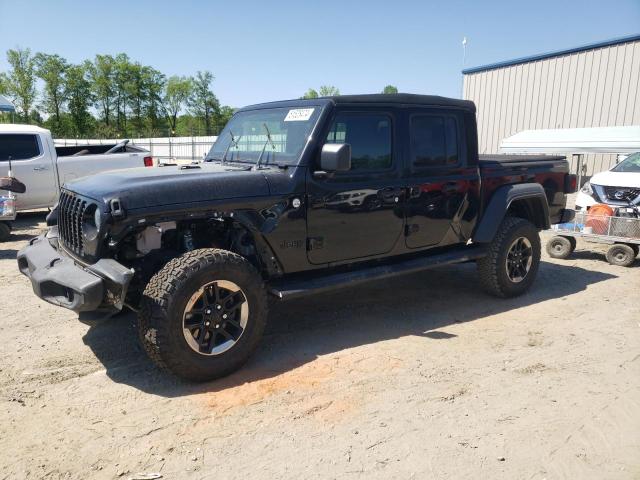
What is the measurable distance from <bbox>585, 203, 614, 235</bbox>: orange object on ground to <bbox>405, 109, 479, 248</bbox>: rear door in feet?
10.1

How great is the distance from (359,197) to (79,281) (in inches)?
87.0

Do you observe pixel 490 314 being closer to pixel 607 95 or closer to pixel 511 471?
pixel 511 471

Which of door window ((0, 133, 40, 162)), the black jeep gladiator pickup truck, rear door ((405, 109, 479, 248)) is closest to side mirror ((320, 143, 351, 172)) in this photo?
the black jeep gladiator pickup truck

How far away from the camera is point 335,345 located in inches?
165

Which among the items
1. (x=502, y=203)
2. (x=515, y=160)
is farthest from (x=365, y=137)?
(x=515, y=160)

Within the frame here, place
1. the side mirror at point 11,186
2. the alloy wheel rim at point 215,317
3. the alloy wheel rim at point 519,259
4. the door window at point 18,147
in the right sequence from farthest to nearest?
the door window at point 18,147, the side mirror at point 11,186, the alloy wheel rim at point 519,259, the alloy wheel rim at point 215,317

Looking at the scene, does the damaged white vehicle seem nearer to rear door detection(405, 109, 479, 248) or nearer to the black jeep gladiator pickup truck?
the black jeep gladiator pickup truck

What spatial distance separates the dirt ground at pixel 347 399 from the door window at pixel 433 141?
1.53 m

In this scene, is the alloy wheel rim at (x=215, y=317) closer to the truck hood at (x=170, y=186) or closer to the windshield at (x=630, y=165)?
the truck hood at (x=170, y=186)

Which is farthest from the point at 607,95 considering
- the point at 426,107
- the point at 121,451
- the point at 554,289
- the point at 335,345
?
the point at 121,451

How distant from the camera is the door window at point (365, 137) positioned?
413 cm

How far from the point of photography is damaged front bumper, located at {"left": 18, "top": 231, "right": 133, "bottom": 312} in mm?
3104

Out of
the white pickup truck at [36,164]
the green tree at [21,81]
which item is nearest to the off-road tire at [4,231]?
the white pickup truck at [36,164]

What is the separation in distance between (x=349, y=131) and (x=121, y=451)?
2883mm
